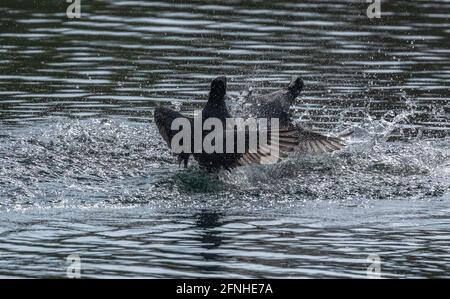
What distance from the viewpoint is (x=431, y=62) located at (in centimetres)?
1543

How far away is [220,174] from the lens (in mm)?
10914

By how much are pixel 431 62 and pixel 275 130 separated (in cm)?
562

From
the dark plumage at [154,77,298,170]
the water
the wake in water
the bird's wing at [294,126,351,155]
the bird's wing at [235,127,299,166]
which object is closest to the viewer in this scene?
the water

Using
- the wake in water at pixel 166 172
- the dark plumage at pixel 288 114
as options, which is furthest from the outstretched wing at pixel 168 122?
the dark plumage at pixel 288 114

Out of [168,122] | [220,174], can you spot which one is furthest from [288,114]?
[168,122]

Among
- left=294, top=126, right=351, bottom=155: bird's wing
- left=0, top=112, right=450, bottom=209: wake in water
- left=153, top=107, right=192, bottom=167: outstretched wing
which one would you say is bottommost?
left=0, top=112, right=450, bottom=209: wake in water

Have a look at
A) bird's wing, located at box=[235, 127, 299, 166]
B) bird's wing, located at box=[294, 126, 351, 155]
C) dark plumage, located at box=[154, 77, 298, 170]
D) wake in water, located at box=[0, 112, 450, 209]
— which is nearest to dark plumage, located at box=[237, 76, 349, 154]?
bird's wing, located at box=[294, 126, 351, 155]

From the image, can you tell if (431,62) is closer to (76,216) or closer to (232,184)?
(232,184)

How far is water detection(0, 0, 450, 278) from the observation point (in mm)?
8633

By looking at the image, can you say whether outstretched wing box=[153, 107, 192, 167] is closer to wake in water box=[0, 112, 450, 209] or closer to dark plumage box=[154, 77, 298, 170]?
dark plumage box=[154, 77, 298, 170]

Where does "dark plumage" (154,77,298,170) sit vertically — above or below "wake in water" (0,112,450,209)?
above

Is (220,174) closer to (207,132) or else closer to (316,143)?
(207,132)

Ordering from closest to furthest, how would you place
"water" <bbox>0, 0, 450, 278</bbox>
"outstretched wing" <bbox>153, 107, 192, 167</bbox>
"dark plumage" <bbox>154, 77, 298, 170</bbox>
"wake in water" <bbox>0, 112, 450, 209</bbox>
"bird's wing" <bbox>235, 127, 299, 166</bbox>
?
"water" <bbox>0, 0, 450, 278</bbox> < "wake in water" <bbox>0, 112, 450, 209</bbox> < "bird's wing" <bbox>235, 127, 299, 166</bbox> < "dark plumage" <bbox>154, 77, 298, 170</bbox> < "outstretched wing" <bbox>153, 107, 192, 167</bbox>
